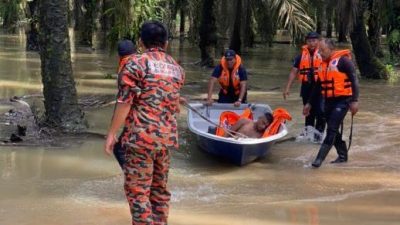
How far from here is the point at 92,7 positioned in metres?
31.1

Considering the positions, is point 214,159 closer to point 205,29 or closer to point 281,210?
point 281,210

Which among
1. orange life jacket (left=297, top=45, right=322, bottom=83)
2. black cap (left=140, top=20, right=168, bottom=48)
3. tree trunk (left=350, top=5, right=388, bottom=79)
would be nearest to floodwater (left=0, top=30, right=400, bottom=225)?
orange life jacket (left=297, top=45, right=322, bottom=83)

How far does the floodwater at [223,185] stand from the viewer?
671 cm

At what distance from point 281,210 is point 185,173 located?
83.2 inches

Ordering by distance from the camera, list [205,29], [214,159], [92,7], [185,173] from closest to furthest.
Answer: [185,173], [214,159], [205,29], [92,7]

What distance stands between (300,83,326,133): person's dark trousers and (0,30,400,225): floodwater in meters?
0.52

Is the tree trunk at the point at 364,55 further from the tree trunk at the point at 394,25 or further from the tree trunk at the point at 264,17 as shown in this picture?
the tree trunk at the point at 264,17

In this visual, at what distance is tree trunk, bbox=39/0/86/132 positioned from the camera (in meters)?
10.9

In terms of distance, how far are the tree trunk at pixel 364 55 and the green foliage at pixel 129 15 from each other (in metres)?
7.11

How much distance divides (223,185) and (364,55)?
14364 millimetres

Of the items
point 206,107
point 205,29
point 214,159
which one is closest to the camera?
point 214,159

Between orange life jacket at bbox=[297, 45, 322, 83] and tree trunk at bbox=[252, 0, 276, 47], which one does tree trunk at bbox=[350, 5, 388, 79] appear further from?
orange life jacket at bbox=[297, 45, 322, 83]

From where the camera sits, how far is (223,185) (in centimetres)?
813

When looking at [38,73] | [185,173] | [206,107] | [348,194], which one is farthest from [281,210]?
[38,73]
